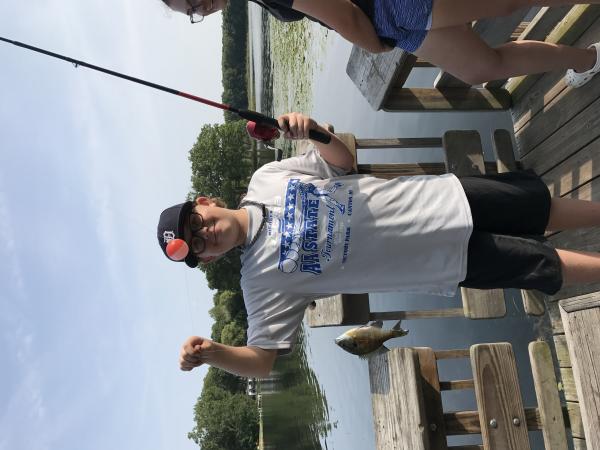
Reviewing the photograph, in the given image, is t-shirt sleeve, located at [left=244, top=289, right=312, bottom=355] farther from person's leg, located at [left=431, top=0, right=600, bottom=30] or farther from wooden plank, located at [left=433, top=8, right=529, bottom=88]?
wooden plank, located at [left=433, top=8, right=529, bottom=88]

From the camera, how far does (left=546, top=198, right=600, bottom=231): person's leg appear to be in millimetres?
2434

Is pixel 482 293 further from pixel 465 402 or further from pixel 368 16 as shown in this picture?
pixel 465 402

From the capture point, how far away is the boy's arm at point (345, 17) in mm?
1963

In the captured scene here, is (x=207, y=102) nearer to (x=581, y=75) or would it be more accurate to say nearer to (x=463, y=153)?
(x=463, y=153)

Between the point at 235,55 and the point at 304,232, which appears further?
the point at 235,55

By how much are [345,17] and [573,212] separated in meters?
1.67

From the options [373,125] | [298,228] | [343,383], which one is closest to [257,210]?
[298,228]

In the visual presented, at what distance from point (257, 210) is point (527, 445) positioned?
6.70 feet

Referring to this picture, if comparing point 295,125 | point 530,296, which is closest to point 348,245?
point 295,125

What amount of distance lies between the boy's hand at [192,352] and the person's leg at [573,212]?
2037 mm

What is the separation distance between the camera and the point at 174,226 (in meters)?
2.29

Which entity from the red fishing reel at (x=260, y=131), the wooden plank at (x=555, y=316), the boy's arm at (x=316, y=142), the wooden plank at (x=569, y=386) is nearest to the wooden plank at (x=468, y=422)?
the wooden plank at (x=569, y=386)

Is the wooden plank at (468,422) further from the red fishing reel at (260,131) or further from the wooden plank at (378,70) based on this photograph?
the wooden plank at (378,70)

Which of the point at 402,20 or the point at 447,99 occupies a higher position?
the point at 447,99
